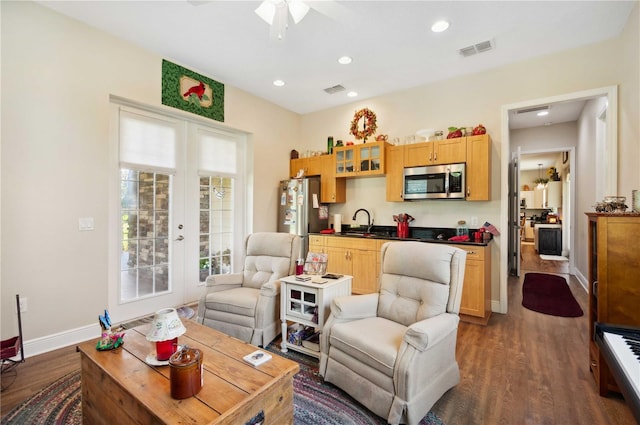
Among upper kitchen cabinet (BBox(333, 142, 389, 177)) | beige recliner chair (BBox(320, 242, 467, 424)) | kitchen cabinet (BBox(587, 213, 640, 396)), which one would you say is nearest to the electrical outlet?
beige recliner chair (BBox(320, 242, 467, 424))

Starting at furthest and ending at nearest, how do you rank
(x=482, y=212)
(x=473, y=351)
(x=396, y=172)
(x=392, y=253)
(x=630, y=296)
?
(x=396, y=172) → (x=482, y=212) → (x=473, y=351) → (x=392, y=253) → (x=630, y=296)

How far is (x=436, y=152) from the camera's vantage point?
3904 mm

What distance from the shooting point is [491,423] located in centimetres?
175

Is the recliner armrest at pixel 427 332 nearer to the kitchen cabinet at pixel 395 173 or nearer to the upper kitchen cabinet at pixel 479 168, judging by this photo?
the upper kitchen cabinet at pixel 479 168

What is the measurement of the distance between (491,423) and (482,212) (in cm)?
271

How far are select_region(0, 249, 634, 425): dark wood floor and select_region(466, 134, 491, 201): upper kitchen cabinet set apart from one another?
1552mm

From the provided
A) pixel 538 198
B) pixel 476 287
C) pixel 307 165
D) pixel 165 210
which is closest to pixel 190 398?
pixel 165 210

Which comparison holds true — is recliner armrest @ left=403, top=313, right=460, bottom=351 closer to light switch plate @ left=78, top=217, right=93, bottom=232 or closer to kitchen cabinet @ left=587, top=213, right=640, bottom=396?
kitchen cabinet @ left=587, top=213, right=640, bottom=396

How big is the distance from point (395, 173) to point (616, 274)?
2667 millimetres

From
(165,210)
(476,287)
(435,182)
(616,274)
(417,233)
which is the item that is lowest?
(476,287)

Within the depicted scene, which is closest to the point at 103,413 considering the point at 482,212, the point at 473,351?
the point at 473,351

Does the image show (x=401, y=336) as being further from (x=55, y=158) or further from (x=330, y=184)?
(x=55, y=158)

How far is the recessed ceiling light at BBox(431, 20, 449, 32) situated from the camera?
285 cm

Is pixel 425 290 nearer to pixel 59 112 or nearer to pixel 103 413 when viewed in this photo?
pixel 103 413
